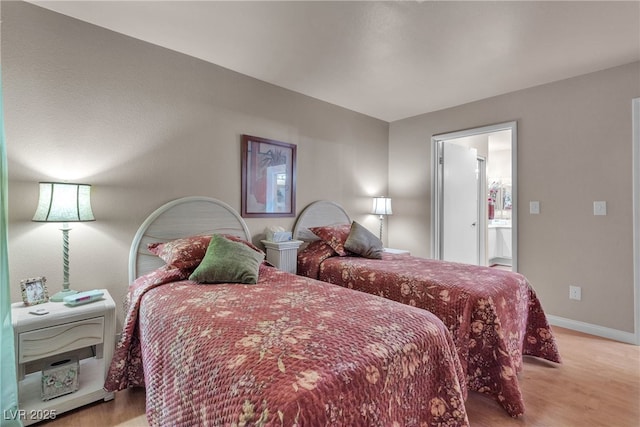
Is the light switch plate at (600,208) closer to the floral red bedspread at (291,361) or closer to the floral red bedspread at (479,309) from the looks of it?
the floral red bedspread at (479,309)

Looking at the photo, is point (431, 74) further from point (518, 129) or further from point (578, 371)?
point (578, 371)

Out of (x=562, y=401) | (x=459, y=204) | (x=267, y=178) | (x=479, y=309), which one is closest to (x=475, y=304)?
(x=479, y=309)

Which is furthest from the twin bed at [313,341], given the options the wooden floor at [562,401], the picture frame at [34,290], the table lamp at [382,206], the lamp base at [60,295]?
the table lamp at [382,206]

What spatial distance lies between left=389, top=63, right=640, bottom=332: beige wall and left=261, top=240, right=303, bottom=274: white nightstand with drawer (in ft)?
8.17

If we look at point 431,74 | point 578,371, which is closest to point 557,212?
point 578,371

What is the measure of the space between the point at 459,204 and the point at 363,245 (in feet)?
6.57

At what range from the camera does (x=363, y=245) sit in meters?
3.04

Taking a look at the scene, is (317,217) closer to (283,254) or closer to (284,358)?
(283,254)

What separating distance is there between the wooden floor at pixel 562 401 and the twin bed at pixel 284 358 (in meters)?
0.15

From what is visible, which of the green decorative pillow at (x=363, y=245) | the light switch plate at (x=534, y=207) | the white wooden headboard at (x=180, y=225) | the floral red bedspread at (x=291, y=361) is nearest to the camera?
the floral red bedspread at (x=291, y=361)

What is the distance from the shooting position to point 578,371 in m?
2.17

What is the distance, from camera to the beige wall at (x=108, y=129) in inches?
75.2

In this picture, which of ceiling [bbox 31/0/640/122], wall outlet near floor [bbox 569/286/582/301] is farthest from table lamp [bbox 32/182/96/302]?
wall outlet near floor [bbox 569/286/582/301]

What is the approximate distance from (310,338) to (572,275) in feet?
10.2
